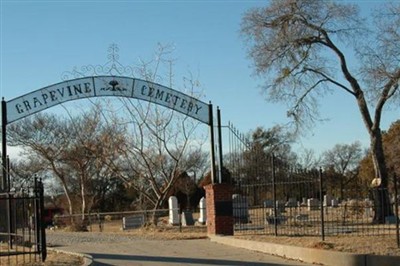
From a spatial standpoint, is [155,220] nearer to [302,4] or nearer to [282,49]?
[282,49]

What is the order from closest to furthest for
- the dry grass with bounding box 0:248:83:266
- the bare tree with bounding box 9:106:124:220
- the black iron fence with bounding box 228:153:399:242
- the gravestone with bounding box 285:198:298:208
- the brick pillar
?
the dry grass with bounding box 0:248:83:266, the black iron fence with bounding box 228:153:399:242, the brick pillar, the gravestone with bounding box 285:198:298:208, the bare tree with bounding box 9:106:124:220

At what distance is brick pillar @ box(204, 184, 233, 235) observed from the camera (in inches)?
898

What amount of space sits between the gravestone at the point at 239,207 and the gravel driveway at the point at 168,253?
2.21 meters

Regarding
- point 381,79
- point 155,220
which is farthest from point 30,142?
point 381,79

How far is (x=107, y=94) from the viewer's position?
25.5 m

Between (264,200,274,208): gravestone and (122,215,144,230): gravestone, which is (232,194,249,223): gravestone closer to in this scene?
(264,200,274,208): gravestone

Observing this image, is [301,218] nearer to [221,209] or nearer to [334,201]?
[221,209]

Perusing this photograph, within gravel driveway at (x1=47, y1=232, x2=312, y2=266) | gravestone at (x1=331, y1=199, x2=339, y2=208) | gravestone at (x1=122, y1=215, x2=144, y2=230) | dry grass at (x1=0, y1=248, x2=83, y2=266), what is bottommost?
gravestone at (x1=122, y1=215, x2=144, y2=230)

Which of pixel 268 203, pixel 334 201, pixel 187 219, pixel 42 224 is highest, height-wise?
pixel 42 224

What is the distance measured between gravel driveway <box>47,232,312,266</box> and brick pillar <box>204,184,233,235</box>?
2.07 feet

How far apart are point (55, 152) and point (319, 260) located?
1726 inches

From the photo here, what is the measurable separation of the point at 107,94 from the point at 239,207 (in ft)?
21.0

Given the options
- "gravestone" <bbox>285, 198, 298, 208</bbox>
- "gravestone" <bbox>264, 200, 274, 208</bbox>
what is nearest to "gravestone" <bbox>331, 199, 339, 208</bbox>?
"gravestone" <bbox>285, 198, 298, 208</bbox>

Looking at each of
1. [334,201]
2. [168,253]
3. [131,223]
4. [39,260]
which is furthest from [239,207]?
[131,223]
